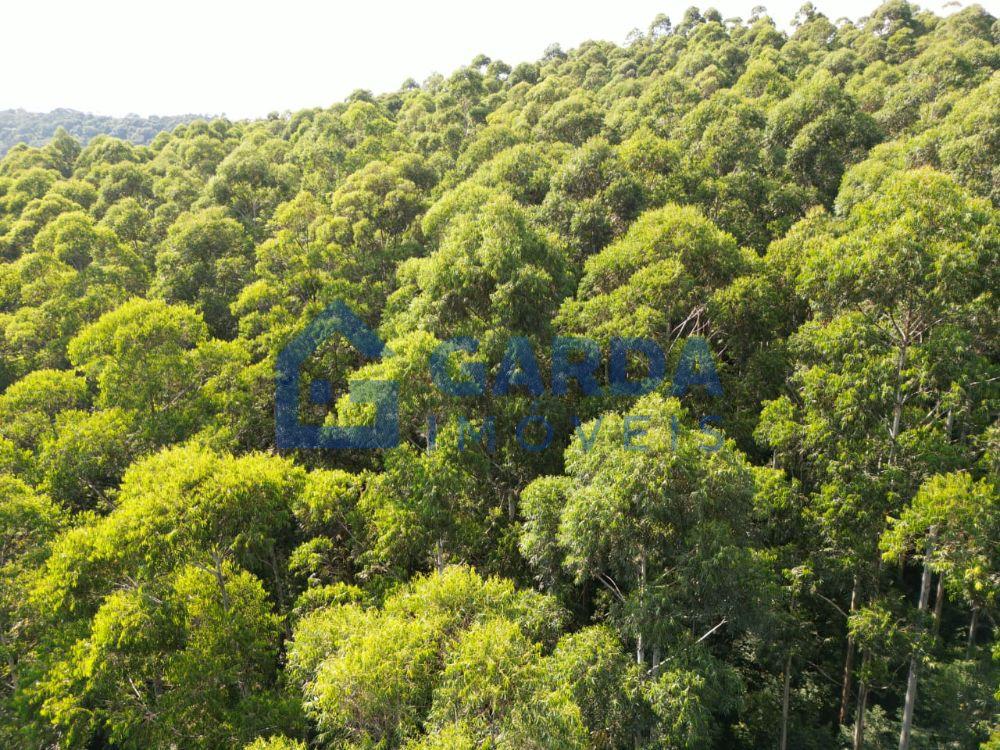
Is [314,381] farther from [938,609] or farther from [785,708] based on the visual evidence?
[938,609]

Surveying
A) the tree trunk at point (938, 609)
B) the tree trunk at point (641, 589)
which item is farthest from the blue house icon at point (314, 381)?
the tree trunk at point (938, 609)

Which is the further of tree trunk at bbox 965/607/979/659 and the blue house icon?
the blue house icon

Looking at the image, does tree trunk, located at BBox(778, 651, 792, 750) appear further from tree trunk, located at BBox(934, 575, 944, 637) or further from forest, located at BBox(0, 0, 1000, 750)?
tree trunk, located at BBox(934, 575, 944, 637)

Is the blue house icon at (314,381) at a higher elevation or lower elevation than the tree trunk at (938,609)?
higher

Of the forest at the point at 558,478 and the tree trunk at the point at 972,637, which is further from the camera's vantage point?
the tree trunk at the point at 972,637

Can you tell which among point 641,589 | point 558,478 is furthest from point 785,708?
point 558,478

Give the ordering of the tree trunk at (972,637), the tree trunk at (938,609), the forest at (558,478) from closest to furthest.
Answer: the forest at (558,478) → the tree trunk at (972,637) → the tree trunk at (938,609)

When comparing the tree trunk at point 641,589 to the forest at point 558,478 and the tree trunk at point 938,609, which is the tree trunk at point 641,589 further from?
the tree trunk at point 938,609

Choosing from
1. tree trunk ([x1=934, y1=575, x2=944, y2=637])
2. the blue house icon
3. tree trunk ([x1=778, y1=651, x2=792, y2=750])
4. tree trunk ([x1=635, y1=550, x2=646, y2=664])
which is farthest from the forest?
tree trunk ([x1=934, y1=575, x2=944, y2=637])

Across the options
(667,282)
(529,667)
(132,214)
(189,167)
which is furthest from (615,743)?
(189,167)

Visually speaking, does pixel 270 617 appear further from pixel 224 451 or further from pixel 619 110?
pixel 619 110
